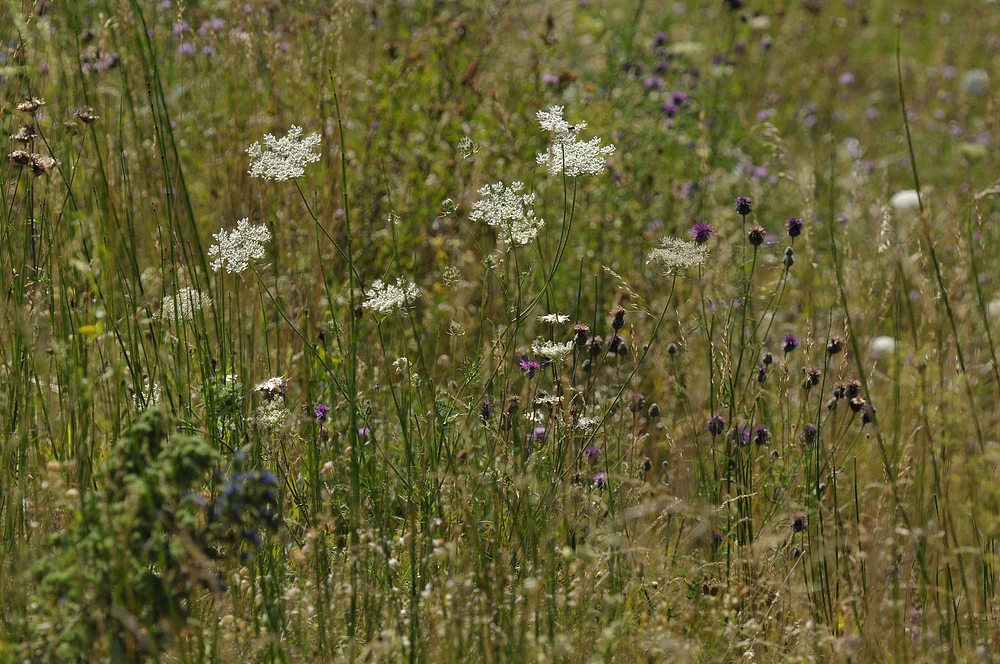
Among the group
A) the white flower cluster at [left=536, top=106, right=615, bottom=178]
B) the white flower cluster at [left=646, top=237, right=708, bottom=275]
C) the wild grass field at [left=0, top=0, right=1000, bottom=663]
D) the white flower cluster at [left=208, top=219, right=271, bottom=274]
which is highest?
the white flower cluster at [left=536, top=106, right=615, bottom=178]

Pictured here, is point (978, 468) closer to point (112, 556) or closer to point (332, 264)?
point (112, 556)

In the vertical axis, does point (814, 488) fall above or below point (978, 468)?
below

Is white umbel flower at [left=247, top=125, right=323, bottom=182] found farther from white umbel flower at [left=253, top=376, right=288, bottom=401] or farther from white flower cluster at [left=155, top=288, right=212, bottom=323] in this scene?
white umbel flower at [left=253, top=376, right=288, bottom=401]

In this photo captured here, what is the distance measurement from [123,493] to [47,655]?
0.27m

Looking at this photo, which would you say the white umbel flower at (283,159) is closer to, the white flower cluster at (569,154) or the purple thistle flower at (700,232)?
the white flower cluster at (569,154)

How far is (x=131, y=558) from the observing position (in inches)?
59.0

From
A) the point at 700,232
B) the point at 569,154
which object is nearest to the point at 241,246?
the point at 569,154

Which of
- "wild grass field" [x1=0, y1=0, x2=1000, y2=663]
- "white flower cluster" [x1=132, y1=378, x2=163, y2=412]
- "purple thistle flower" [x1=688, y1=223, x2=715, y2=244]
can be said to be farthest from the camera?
"purple thistle flower" [x1=688, y1=223, x2=715, y2=244]

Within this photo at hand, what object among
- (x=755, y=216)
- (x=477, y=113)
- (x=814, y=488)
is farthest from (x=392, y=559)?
(x=755, y=216)

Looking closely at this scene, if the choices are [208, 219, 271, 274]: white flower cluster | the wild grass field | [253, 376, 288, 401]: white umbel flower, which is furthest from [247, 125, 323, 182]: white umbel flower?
[253, 376, 288, 401]: white umbel flower

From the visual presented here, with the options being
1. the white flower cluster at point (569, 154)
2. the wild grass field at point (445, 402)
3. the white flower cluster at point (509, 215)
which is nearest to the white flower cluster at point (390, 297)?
the wild grass field at point (445, 402)

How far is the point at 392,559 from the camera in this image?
1938 mm

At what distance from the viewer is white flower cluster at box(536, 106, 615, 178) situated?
202 centimetres

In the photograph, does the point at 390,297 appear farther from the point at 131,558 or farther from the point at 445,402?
the point at 131,558
